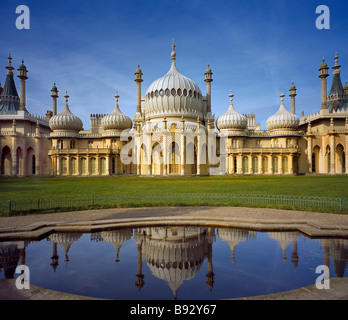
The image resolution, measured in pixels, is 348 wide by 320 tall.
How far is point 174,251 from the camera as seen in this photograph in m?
7.35

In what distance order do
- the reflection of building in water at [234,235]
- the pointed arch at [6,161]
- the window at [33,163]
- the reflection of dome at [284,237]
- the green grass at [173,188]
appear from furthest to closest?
the window at [33,163] < the pointed arch at [6,161] < the green grass at [173,188] < the reflection of building in water at [234,235] < the reflection of dome at [284,237]

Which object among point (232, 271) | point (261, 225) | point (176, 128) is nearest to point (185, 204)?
point (261, 225)

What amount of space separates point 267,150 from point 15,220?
43.5 meters

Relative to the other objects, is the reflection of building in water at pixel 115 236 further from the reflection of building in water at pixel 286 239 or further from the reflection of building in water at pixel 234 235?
the reflection of building in water at pixel 286 239

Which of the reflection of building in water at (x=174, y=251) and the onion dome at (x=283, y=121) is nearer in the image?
the reflection of building in water at (x=174, y=251)

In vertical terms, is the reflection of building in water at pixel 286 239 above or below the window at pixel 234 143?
below

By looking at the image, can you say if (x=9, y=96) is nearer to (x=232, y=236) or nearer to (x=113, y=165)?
(x=113, y=165)

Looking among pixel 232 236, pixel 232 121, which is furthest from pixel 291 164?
pixel 232 236

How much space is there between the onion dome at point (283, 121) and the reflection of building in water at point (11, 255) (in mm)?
50875

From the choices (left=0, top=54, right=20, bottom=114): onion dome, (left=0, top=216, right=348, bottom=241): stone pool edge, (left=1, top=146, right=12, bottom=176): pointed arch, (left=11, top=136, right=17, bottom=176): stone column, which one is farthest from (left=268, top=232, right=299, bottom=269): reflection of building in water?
(left=0, top=54, right=20, bottom=114): onion dome

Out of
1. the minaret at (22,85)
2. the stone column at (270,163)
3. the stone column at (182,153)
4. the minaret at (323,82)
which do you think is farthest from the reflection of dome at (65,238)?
the minaret at (323,82)

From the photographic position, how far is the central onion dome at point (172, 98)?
154 ft

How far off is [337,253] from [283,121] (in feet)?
157

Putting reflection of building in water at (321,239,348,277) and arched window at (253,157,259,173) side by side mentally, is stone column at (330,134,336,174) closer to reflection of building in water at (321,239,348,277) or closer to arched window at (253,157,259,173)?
arched window at (253,157,259,173)
